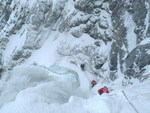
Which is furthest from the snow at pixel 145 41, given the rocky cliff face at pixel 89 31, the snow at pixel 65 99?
the snow at pixel 65 99

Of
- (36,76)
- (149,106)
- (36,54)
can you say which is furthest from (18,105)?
(36,54)

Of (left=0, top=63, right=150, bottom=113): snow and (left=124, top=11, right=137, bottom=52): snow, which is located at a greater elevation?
(left=124, top=11, right=137, bottom=52): snow

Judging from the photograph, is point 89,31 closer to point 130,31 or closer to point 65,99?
point 130,31

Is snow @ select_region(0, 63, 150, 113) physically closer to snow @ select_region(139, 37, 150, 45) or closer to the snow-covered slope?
the snow-covered slope

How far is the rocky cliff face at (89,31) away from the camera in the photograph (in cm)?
717

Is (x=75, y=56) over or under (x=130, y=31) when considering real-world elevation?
under

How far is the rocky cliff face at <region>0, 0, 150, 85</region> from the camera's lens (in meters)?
7.17

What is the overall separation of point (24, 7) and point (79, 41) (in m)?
5.32

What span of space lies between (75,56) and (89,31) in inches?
47.5

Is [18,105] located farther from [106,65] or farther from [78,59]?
[78,59]

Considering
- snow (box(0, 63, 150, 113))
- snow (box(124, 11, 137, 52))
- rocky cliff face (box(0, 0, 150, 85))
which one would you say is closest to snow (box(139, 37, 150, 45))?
rocky cliff face (box(0, 0, 150, 85))

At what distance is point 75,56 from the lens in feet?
31.0

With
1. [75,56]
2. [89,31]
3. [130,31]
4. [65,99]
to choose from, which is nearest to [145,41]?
[130,31]

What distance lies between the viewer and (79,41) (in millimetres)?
9625
